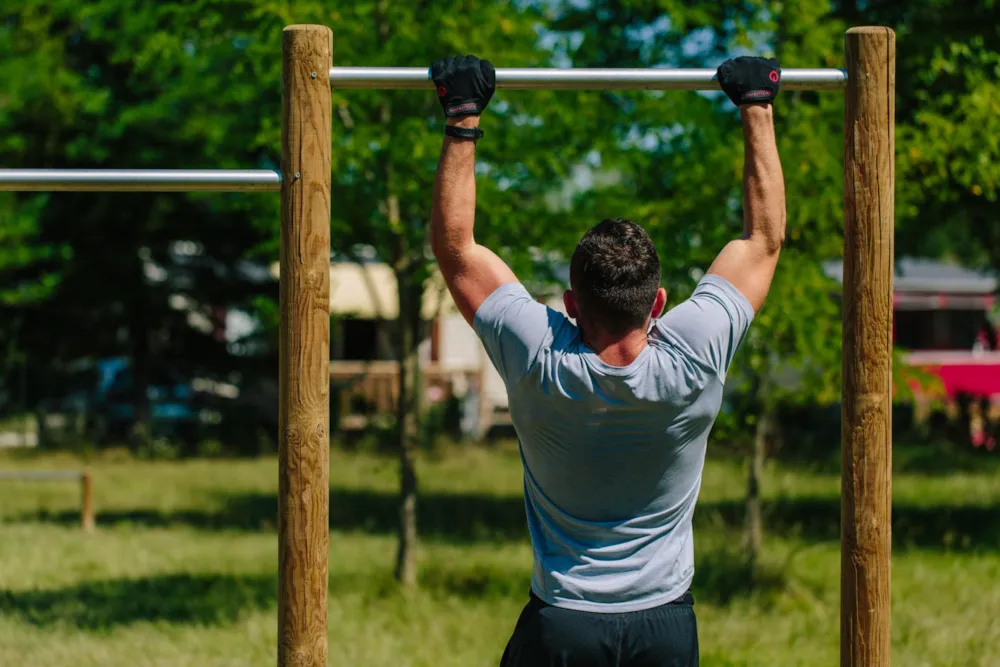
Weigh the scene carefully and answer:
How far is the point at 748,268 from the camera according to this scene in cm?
295

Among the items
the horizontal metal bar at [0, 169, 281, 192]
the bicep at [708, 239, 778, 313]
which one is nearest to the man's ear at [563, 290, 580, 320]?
the bicep at [708, 239, 778, 313]

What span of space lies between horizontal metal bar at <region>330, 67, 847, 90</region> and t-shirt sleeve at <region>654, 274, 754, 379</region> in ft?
2.93

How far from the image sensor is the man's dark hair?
2.61 metres

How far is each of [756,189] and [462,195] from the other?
0.78m

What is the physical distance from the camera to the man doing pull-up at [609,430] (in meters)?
2.62

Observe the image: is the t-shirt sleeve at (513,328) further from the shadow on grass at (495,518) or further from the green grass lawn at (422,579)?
the shadow on grass at (495,518)

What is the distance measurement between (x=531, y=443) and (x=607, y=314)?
346 mm

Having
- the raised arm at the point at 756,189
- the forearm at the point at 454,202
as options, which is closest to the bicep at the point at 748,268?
the raised arm at the point at 756,189

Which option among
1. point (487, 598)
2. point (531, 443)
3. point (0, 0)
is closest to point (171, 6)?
point (487, 598)

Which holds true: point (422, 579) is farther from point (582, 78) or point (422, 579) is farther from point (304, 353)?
point (582, 78)

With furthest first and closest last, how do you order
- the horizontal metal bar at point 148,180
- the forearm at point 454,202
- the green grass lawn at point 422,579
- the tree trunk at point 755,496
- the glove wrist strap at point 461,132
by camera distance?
the tree trunk at point 755,496 < the green grass lawn at point 422,579 < the horizontal metal bar at point 148,180 < the glove wrist strap at point 461,132 < the forearm at point 454,202

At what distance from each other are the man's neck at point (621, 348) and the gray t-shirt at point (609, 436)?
24 millimetres

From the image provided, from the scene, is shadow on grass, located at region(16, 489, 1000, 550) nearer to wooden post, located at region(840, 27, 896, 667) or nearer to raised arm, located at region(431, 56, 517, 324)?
wooden post, located at region(840, 27, 896, 667)

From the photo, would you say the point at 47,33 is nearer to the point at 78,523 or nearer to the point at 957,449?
the point at 78,523
